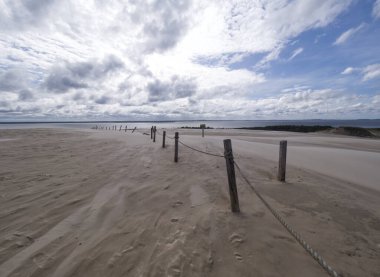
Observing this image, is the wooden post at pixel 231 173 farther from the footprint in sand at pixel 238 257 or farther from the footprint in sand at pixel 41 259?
the footprint in sand at pixel 41 259

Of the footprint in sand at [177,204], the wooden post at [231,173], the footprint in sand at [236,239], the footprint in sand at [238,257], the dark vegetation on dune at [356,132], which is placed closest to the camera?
the footprint in sand at [238,257]

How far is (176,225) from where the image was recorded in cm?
435

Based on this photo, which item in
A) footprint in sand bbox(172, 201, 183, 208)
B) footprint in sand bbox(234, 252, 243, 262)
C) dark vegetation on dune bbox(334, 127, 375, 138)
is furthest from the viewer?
dark vegetation on dune bbox(334, 127, 375, 138)

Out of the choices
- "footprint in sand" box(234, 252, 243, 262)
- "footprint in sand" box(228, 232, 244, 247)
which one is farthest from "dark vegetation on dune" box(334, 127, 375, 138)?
"footprint in sand" box(234, 252, 243, 262)

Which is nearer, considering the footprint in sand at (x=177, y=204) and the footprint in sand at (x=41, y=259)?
the footprint in sand at (x=41, y=259)

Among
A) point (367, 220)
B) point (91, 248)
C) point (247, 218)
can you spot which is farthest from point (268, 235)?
point (91, 248)

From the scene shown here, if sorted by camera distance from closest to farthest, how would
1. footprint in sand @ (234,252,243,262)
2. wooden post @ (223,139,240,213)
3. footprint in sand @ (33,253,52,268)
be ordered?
footprint in sand @ (33,253,52,268)
footprint in sand @ (234,252,243,262)
wooden post @ (223,139,240,213)

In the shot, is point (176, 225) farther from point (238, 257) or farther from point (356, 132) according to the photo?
point (356, 132)

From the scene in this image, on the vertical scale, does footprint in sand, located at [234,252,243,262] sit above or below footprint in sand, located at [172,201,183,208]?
below

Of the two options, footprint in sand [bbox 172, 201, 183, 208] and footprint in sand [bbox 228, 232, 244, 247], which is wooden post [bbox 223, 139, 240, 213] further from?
footprint in sand [bbox 172, 201, 183, 208]

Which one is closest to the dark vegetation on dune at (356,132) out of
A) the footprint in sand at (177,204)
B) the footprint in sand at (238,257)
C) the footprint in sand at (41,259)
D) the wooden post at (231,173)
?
the wooden post at (231,173)

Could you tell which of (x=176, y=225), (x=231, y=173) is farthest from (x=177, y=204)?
(x=231, y=173)

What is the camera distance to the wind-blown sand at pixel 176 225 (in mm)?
3254

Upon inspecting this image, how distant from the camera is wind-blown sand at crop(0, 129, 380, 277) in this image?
3254mm
